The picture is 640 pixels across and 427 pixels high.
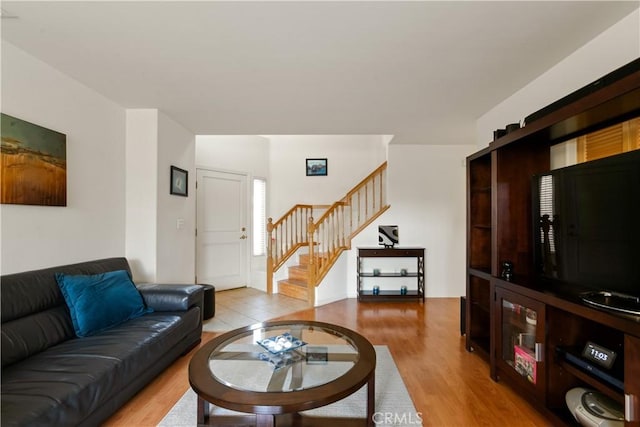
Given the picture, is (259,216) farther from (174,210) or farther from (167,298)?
(167,298)

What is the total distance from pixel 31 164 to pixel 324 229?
12.4ft

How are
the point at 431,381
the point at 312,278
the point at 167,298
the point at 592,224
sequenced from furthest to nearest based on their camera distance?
the point at 312,278 < the point at 167,298 < the point at 431,381 < the point at 592,224

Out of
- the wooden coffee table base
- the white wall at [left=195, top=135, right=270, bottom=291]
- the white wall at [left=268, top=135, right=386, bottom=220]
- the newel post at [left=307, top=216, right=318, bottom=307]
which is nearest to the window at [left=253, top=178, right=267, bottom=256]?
the white wall at [left=195, top=135, right=270, bottom=291]

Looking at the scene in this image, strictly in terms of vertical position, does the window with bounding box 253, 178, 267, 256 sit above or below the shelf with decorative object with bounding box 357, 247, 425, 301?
above

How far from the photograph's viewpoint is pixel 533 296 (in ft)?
5.49

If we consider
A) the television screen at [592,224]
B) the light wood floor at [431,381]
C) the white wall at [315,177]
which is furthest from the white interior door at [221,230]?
the television screen at [592,224]

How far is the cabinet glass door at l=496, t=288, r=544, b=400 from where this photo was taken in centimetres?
164

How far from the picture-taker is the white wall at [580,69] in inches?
61.5

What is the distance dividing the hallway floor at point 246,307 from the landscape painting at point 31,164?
1908mm

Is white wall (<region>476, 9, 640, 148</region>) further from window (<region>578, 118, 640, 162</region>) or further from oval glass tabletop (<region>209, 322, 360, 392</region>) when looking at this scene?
oval glass tabletop (<region>209, 322, 360, 392</region>)

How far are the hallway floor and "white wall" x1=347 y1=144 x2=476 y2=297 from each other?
1104 millimetres

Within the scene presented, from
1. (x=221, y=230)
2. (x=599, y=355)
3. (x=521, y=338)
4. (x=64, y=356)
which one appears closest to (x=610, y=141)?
(x=599, y=355)

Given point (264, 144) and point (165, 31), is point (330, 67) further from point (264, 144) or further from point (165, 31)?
point (264, 144)

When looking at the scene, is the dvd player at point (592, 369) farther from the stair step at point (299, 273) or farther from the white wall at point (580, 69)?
the stair step at point (299, 273)
